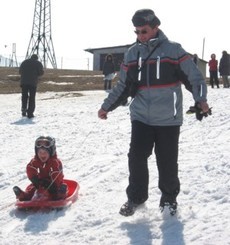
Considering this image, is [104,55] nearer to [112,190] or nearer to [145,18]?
[112,190]

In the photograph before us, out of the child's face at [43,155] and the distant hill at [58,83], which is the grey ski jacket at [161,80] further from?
the distant hill at [58,83]

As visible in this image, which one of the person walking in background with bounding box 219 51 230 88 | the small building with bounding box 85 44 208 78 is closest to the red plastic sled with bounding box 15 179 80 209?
the person walking in background with bounding box 219 51 230 88

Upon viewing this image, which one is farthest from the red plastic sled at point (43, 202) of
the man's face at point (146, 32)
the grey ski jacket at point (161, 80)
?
the man's face at point (146, 32)

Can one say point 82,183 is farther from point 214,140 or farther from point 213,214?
point 214,140

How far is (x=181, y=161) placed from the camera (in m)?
6.69

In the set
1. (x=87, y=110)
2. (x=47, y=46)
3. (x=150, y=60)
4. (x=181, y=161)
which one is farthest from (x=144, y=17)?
(x=47, y=46)

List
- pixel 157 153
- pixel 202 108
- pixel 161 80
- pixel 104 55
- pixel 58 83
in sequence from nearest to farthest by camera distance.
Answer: pixel 202 108 < pixel 161 80 < pixel 157 153 < pixel 58 83 < pixel 104 55

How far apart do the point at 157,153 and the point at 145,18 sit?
4.12ft

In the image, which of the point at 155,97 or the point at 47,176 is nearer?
the point at 155,97

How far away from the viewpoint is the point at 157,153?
4.30 m

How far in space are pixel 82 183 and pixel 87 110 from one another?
8.36 m

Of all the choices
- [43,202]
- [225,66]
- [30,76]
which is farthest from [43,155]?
[225,66]

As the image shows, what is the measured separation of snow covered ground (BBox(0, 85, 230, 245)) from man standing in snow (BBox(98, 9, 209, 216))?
1.03ft

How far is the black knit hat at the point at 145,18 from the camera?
4.10 metres
